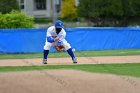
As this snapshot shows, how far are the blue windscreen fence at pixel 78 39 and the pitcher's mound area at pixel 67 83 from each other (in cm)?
1575

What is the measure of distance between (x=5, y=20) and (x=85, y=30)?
522 centimetres

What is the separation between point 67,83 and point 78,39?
18.9m

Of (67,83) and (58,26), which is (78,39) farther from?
(67,83)

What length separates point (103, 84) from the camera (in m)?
10.8

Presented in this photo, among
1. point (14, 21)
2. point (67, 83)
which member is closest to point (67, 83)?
point (67, 83)

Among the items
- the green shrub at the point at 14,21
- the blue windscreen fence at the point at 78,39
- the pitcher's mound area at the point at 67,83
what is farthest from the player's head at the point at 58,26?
the green shrub at the point at 14,21

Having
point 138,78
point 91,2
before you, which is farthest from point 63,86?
point 91,2

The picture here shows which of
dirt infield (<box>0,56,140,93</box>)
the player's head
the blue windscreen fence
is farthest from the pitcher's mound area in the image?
the blue windscreen fence

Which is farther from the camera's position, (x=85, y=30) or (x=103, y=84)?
(x=85, y=30)

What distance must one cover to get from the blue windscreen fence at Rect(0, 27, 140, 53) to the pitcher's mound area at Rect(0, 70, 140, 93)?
51.7 feet

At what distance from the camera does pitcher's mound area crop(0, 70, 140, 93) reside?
1027cm

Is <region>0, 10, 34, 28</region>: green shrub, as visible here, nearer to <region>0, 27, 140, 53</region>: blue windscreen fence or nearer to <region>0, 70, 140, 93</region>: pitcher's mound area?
<region>0, 27, 140, 53</region>: blue windscreen fence

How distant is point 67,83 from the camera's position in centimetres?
1101

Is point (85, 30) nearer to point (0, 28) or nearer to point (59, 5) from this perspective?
point (0, 28)
